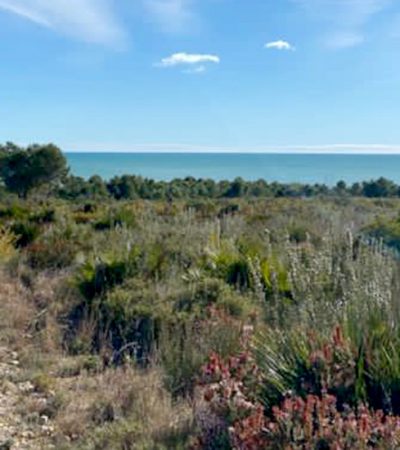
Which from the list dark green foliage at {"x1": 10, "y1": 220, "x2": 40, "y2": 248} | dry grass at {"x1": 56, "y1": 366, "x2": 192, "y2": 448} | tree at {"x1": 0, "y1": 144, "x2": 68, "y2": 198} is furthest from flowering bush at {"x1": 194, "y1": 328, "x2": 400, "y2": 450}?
tree at {"x1": 0, "y1": 144, "x2": 68, "y2": 198}

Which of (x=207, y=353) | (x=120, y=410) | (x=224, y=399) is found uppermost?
(x=224, y=399)

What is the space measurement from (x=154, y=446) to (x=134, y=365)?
1797 mm

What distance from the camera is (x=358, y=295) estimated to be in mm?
4293

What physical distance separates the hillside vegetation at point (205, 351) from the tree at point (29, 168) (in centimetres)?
3423

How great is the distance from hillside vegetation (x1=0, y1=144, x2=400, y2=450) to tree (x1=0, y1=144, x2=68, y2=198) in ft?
112

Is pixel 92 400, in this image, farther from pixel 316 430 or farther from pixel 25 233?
pixel 25 233

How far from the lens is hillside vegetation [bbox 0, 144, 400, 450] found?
3.63 metres

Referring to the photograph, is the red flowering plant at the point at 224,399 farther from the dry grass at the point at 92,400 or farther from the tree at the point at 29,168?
the tree at the point at 29,168

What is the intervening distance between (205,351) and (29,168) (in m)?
39.7

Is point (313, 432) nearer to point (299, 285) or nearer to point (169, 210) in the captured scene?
point (299, 285)

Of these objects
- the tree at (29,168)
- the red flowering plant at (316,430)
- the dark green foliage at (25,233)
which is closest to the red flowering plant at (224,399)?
the red flowering plant at (316,430)

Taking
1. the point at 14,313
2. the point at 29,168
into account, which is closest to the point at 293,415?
the point at 14,313

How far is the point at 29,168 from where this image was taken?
4272cm

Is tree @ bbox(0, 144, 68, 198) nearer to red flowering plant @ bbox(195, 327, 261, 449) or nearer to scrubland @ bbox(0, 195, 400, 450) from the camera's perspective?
scrubland @ bbox(0, 195, 400, 450)
